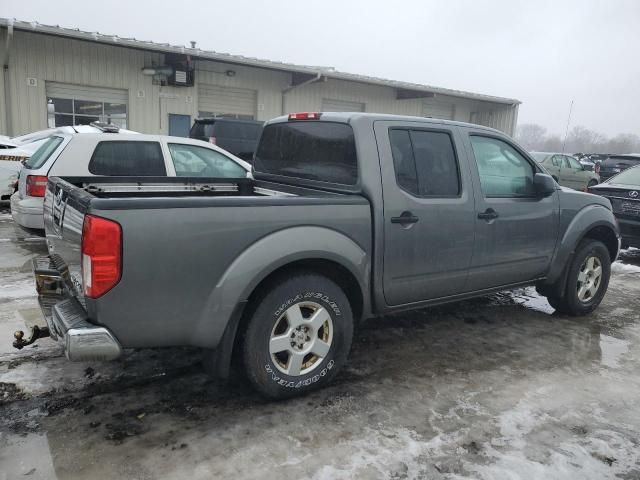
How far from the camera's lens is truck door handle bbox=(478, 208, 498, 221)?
3.98 metres

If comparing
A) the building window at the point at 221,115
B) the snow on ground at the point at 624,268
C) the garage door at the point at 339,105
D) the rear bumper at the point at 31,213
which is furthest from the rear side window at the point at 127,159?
the garage door at the point at 339,105

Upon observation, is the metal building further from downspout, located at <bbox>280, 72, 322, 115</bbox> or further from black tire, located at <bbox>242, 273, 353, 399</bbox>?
black tire, located at <bbox>242, 273, 353, 399</bbox>

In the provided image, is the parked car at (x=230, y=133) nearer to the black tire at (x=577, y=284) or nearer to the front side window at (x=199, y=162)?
the front side window at (x=199, y=162)

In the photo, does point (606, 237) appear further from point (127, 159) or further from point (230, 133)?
point (230, 133)

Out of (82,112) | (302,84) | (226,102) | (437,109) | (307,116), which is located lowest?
(307,116)

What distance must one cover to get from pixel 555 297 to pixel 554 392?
1.78m

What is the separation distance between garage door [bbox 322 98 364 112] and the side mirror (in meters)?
16.5

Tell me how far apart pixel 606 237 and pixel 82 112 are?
14.9 metres

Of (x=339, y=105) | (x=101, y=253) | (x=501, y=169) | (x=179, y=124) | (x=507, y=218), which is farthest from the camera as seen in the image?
(x=339, y=105)

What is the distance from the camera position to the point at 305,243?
9.97 ft

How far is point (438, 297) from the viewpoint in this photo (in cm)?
391

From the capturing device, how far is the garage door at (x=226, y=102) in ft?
58.0

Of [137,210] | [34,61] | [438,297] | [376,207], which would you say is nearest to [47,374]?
[137,210]

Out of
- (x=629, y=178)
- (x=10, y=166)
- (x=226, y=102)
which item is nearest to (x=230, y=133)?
(x=226, y=102)
